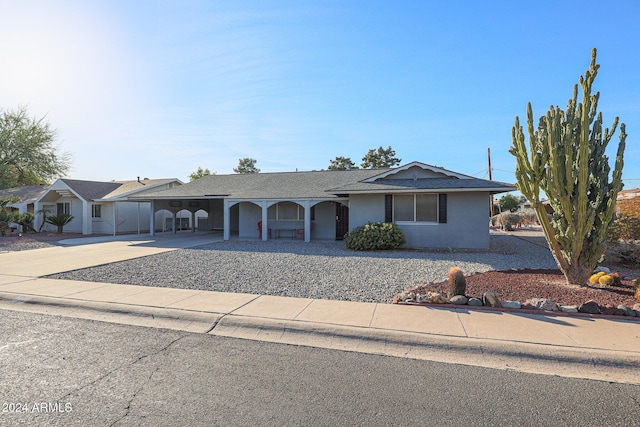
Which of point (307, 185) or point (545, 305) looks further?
point (307, 185)

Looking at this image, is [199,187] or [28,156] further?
[28,156]

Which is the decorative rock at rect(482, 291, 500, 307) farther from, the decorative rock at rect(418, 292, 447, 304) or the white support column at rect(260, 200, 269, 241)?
the white support column at rect(260, 200, 269, 241)

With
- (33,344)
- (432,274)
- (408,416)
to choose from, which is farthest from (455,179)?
(33,344)

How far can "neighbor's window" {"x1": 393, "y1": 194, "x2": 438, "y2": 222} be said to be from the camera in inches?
575

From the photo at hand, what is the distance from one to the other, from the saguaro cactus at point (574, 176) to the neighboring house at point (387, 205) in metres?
5.56

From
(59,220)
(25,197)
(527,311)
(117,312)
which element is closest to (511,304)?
(527,311)

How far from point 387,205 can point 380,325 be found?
10.4 m

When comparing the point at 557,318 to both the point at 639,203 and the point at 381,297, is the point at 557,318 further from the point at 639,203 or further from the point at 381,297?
the point at 639,203

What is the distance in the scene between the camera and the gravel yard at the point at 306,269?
7.52 meters

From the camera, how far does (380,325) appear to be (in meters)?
4.95

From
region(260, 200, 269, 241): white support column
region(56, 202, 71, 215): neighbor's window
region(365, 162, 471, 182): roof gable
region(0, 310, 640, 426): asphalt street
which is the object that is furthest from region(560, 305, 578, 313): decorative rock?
region(56, 202, 71, 215): neighbor's window

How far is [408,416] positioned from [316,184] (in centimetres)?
1694

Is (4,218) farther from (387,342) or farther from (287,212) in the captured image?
(387,342)

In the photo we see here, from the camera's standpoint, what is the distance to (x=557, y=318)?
5234mm
